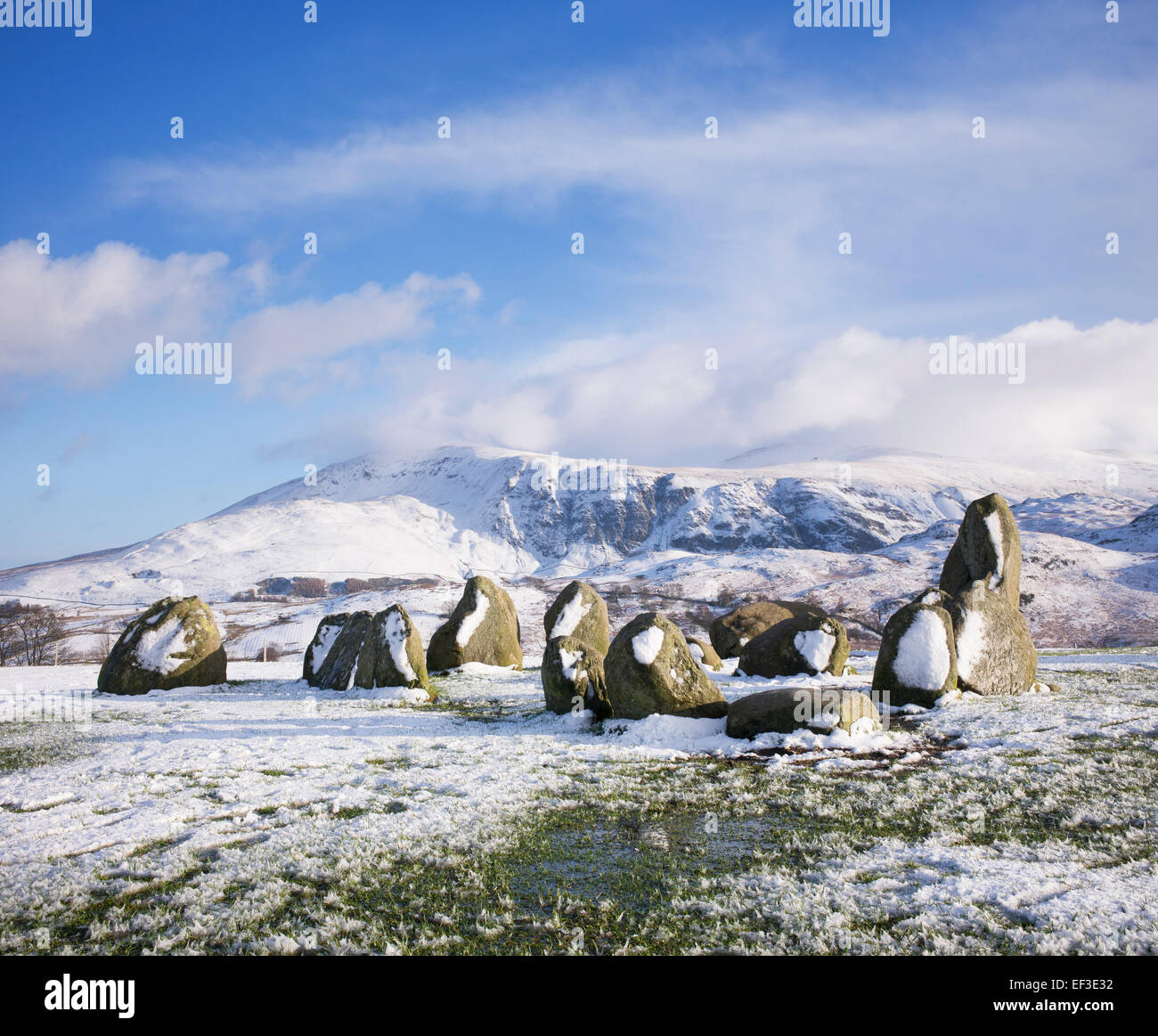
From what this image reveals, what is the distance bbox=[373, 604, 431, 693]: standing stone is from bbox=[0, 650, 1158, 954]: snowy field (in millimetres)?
5978

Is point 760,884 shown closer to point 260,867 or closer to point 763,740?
point 260,867

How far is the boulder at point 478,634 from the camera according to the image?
26.5m

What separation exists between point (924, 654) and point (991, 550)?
586 centimetres

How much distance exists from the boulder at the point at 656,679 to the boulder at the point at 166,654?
14619 mm

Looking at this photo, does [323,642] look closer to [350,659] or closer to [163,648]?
[350,659]

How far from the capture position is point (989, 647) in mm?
16641

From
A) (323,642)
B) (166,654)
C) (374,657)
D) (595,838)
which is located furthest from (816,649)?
(166,654)

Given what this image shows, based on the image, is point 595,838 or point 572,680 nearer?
point 595,838

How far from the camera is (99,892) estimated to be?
6301 mm

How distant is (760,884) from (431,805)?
4.45 meters

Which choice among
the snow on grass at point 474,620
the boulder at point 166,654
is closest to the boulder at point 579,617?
the snow on grass at point 474,620

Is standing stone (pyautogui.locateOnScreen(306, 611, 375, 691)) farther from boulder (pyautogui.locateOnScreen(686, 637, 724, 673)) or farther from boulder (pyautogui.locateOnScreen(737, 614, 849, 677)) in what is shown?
boulder (pyautogui.locateOnScreen(737, 614, 849, 677))

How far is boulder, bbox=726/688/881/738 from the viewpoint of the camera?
40.3 ft
